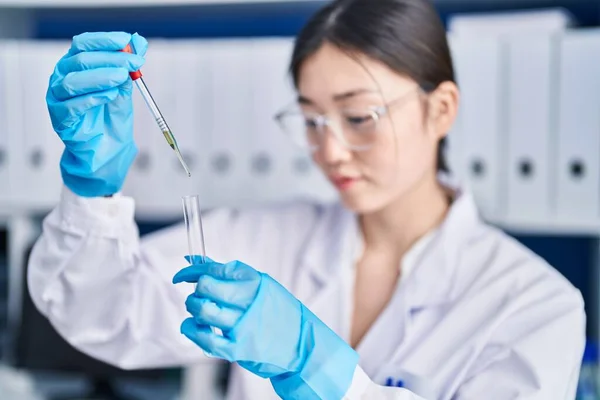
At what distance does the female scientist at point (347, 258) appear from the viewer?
946 mm

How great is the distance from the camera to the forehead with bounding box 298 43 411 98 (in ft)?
3.93

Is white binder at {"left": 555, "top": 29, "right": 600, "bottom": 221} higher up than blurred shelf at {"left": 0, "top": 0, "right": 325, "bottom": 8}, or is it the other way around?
blurred shelf at {"left": 0, "top": 0, "right": 325, "bottom": 8}

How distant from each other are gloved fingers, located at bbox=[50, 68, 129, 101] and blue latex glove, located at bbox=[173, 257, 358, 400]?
9.9 inches

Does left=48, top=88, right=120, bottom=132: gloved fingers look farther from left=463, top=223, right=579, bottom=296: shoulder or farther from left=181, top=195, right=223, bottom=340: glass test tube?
left=463, top=223, right=579, bottom=296: shoulder

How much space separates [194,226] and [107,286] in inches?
12.1

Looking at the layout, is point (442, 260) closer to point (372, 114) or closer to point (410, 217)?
point (410, 217)

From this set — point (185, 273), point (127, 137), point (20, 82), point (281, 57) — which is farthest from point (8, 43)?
point (185, 273)

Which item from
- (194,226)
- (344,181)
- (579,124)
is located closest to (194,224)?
(194,226)

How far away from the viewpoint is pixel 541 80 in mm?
1586

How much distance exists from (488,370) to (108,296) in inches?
23.8

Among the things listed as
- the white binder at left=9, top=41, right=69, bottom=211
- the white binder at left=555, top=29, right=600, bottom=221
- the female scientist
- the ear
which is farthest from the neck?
the white binder at left=9, top=41, right=69, bottom=211

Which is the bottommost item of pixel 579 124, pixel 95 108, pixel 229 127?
pixel 229 127

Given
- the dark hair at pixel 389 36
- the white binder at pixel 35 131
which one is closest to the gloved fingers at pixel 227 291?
the dark hair at pixel 389 36

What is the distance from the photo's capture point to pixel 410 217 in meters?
1.39
